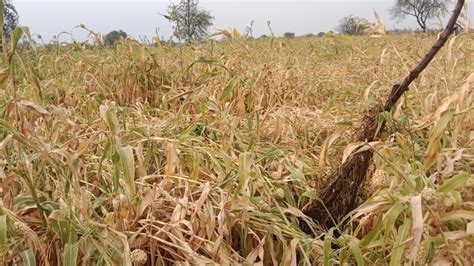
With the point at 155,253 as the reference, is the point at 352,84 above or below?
above

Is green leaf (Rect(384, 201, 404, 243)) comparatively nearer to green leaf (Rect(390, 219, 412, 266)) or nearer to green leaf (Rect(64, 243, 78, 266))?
green leaf (Rect(390, 219, 412, 266))

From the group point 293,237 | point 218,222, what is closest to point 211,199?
point 218,222

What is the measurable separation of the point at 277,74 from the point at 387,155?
1.20 metres

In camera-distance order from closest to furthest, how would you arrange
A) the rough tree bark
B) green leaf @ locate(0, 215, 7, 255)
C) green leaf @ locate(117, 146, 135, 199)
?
green leaf @ locate(0, 215, 7, 255)
green leaf @ locate(117, 146, 135, 199)
the rough tree bark

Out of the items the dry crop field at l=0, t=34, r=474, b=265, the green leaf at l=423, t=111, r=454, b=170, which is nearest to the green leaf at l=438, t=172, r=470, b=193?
Result: the dry crop field at l=0, t=34, r=474, b=265

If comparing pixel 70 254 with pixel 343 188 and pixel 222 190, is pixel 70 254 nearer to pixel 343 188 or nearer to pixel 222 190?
pixel 222 190

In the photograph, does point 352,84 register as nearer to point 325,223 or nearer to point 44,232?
point 325,223

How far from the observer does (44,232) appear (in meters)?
0.83

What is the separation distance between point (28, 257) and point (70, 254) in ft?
0.22

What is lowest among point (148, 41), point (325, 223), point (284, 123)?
point (325, 223)

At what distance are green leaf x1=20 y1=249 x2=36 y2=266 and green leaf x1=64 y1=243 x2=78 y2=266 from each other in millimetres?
52

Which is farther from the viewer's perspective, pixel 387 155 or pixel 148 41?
pixel 148 41

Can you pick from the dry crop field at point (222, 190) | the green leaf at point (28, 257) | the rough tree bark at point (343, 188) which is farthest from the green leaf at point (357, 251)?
the green leaf at point (28, 257)

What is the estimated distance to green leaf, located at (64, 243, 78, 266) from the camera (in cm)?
73
